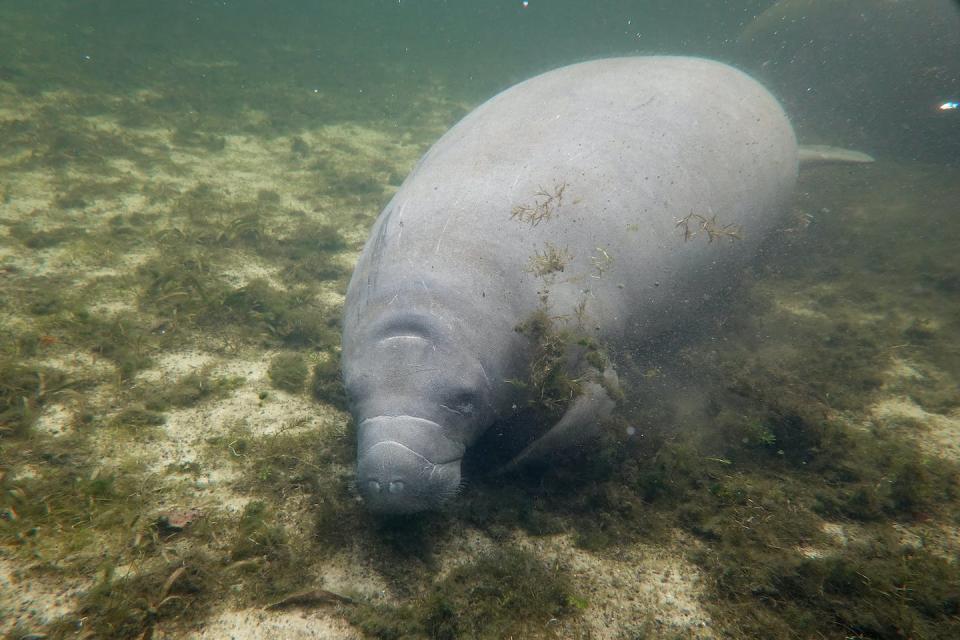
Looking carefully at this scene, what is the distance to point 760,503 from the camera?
2943 mm

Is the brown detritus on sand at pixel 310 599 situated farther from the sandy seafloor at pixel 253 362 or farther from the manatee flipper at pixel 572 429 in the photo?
the manatee flipper at pixel 572 429

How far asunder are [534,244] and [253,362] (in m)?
2.68

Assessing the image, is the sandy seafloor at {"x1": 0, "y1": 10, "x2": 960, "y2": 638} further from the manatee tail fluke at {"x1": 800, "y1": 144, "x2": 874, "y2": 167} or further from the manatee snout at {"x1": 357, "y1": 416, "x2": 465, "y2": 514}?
the manatee tail fluke at {"x1": 800, "y1": 144, "x2": 874, "y2": 167}

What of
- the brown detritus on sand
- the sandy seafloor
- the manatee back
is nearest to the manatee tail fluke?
the sandy seafloor

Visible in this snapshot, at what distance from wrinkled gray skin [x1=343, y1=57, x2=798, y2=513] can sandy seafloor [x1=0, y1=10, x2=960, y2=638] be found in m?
0.67

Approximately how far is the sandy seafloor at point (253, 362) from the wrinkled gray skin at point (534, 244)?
2.19 feet

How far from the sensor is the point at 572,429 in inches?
124

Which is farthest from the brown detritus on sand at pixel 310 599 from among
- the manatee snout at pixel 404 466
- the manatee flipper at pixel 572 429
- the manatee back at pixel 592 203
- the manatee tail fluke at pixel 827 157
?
the manatee tail fluke at pixel 827 157

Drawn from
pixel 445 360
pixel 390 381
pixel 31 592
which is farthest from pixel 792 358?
pixel 31 592

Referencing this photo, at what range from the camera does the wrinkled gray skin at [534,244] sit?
274 cm

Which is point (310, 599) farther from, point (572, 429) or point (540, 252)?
point (540, 252)

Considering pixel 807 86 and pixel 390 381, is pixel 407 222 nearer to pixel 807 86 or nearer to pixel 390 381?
pixel 390 381

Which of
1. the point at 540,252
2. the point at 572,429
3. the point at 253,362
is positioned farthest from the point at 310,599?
the point at 540,252

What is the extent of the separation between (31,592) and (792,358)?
545 centimetres
